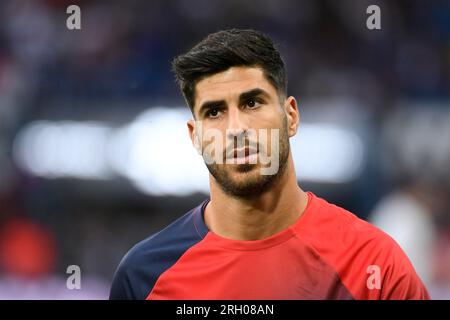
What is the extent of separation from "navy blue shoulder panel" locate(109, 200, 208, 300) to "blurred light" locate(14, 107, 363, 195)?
4353mm

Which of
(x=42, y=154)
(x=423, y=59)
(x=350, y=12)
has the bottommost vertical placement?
(x=42, y=154)

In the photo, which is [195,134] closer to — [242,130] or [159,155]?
[242,130]

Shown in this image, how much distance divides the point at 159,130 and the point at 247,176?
5143mm

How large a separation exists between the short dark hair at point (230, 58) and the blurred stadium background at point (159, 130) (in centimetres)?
413

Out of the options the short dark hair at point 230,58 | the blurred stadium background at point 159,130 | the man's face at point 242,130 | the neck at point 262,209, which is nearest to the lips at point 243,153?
the man's face at point 242,130

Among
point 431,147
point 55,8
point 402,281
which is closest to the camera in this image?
point 402,281

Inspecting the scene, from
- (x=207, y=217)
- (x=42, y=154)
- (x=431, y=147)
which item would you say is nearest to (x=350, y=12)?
(x=431, y=147)

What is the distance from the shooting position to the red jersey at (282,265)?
9.20 feet

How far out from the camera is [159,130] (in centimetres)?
793

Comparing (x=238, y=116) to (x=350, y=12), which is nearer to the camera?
(x=238, y=116)

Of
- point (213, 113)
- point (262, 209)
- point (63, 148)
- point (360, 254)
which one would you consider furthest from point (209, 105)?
point (63, 148)

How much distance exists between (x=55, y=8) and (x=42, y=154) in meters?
2.28

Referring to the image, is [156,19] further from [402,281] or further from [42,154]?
[402,281]

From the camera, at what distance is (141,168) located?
8.12 m
